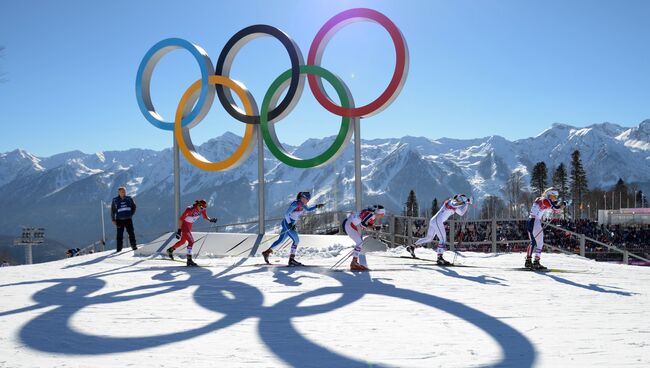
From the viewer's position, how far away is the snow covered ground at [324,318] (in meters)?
4.83

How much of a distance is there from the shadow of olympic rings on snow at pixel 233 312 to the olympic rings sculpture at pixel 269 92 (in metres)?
5.74

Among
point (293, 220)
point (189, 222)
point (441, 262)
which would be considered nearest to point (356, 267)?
point (293, 220)

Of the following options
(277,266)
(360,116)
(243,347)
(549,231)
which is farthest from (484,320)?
(549,231)

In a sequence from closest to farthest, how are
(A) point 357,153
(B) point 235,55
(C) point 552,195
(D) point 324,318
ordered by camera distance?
(D) point 324,318
(C) point 552,195
(A) point 357,153
(B) point 235,55

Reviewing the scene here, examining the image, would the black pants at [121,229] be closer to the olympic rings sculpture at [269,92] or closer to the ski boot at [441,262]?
the olympic rings sculpture at [269,92]

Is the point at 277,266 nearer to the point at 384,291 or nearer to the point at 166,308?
the point at 384,291

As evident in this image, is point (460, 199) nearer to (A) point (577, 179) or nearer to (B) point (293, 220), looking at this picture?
(B) point (293, 220)

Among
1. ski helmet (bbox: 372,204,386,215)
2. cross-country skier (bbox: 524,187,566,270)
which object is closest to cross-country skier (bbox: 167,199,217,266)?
ski helmet (bbox: 372,204,386,215)

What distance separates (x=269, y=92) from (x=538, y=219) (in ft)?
29.2

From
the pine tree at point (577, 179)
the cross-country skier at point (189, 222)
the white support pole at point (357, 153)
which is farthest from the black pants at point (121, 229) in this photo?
the pine tree at point (577, 179)

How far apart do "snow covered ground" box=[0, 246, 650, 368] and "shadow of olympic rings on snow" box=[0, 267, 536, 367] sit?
2 cm

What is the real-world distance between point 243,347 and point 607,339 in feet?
13.0

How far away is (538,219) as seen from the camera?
11.8 meters

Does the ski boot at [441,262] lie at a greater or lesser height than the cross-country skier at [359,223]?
lesser
